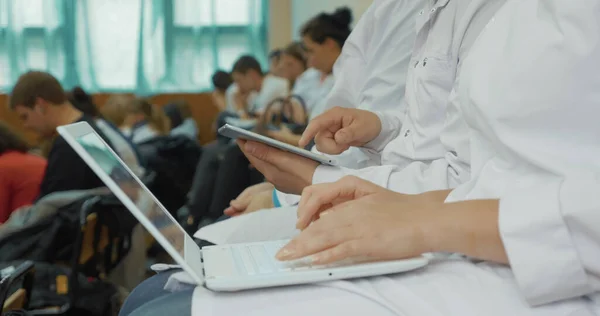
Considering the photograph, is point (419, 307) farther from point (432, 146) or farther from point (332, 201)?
point (432, 146)

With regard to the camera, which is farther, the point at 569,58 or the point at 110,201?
the point at 110,201

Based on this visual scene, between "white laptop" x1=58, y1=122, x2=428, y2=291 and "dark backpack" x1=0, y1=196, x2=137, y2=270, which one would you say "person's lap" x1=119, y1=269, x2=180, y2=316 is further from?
"dark backpack" x1=0, y1=196, x2=137, y2=270

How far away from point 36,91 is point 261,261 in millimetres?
2319

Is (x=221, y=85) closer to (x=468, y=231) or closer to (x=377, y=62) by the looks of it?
(x=377, y=62)

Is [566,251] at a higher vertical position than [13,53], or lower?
higher

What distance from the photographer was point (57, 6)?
217 inches

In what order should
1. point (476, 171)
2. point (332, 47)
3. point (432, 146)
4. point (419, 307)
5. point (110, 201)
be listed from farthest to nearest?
point (332, 47)
point (110, 201)
point (432, 146)
point (476, 171)
point (419, 307)

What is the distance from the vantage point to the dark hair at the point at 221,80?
561 cm

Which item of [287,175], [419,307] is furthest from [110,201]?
[419,307]

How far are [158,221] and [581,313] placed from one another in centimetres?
46

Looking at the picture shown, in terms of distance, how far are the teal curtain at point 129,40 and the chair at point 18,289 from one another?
406 centimetres

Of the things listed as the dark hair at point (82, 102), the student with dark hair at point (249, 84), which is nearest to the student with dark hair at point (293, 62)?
the student with dark hair at point (249, 84)

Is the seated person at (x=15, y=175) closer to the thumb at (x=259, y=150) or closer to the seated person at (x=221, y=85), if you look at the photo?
the thumb at (x=259, y=150)

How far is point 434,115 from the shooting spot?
1160 mm
